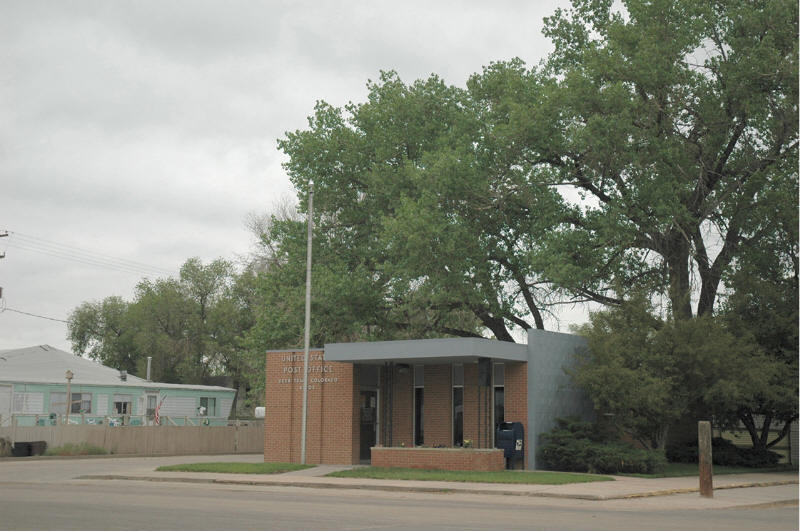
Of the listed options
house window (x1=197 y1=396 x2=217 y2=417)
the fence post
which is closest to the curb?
the fence post

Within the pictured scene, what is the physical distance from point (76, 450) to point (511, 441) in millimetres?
21602

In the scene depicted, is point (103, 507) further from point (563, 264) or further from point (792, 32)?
point (792, 32)

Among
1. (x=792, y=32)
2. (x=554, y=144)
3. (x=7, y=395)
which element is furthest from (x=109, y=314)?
(x=792, y=32)

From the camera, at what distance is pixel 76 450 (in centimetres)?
4059

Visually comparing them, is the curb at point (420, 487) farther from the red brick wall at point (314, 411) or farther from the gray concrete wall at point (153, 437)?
the gray concrete wall at point (153, 437)

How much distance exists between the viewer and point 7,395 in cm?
4403

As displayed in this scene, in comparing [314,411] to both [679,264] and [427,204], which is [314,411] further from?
[679,264]

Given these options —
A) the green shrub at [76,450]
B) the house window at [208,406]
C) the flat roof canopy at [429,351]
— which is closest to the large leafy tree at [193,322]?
the house window at [208,406]

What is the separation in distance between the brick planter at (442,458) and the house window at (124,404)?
990 inches

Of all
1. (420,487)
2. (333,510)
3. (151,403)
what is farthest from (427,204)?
(151,403)

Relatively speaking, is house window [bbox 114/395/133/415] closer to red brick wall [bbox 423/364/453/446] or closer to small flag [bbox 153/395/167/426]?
small flag [bbox 153/395/167/426]

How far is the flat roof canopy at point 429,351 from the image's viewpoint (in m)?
27.7

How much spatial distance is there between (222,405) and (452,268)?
25557 mm

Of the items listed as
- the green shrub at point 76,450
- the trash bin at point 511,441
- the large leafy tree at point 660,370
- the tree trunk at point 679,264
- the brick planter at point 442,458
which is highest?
the tree trunk at point 679,264
